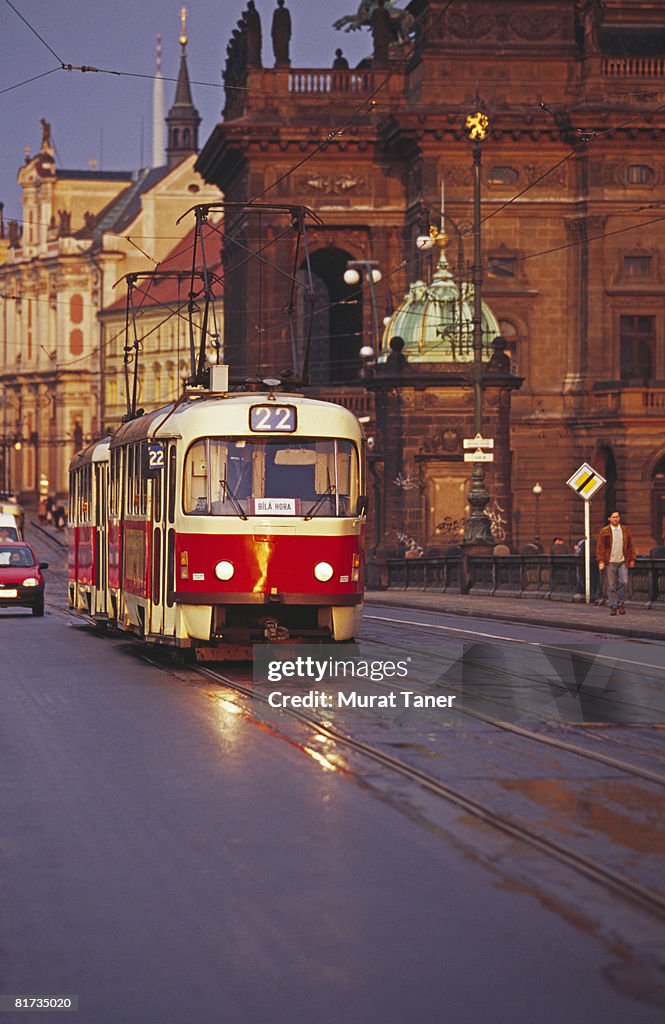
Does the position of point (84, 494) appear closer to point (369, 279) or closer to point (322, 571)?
point (322, 571)

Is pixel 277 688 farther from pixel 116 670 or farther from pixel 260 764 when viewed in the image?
pixel 260 764

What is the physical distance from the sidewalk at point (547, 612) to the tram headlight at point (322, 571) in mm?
8340

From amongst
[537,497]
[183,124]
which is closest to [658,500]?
[537,497]

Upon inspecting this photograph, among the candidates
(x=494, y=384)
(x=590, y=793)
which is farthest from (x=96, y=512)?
(x=494, y=384)

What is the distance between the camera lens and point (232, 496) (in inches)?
830

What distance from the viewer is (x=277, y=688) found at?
18.8 meters

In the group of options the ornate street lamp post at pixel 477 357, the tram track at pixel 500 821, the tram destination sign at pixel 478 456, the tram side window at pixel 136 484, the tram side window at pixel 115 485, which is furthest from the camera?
the ornate street lamp post at pixel 477 357

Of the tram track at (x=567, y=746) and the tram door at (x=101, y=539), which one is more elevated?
the tram door at (x=101, y=539)

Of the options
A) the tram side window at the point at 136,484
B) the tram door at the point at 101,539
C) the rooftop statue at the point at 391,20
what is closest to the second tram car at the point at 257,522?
the tram side window at the point at 136,484

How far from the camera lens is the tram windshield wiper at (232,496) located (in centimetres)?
2097

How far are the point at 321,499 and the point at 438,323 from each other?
4215 cm

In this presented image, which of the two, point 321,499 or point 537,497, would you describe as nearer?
point 321,499

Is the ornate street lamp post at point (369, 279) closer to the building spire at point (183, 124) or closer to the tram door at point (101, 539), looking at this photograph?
the tram door at point (101, 539)

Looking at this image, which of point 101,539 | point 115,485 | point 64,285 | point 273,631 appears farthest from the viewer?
point 64,285
